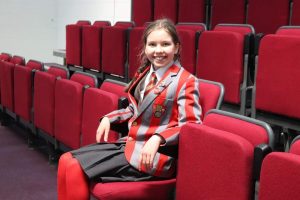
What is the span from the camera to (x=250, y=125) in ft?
1.58

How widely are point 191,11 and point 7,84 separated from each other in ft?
2.23

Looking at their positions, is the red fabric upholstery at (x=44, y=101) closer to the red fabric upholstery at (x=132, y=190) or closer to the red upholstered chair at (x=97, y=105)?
the red upholstered chair at (x=97, y=105)

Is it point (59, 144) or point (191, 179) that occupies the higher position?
point (191, 179)

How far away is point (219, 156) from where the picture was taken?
0.47 metres

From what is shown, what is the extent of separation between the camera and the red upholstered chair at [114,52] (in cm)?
122

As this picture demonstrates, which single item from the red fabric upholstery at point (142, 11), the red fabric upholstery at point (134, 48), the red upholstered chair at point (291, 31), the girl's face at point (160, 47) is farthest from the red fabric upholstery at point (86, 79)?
the red fabric upholstery at point (142, 11)

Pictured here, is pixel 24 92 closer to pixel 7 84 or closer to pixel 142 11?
pixel 7 84

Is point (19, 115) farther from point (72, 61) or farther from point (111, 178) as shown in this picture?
point (111, 178)

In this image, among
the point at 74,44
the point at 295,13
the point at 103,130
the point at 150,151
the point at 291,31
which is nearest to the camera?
the point at 150,151

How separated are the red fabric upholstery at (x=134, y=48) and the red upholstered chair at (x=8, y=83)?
41 cm

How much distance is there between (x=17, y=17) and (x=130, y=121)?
89.2 inches

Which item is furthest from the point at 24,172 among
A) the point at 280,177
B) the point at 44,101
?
the point at 280,177

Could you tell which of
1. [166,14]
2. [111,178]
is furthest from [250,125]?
[166,14]

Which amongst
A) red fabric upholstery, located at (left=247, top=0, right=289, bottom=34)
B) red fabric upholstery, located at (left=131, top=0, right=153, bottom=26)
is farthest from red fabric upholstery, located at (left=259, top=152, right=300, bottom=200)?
red fabric upholstery, located at (left=131, top=0, right=153, bottom=26)
